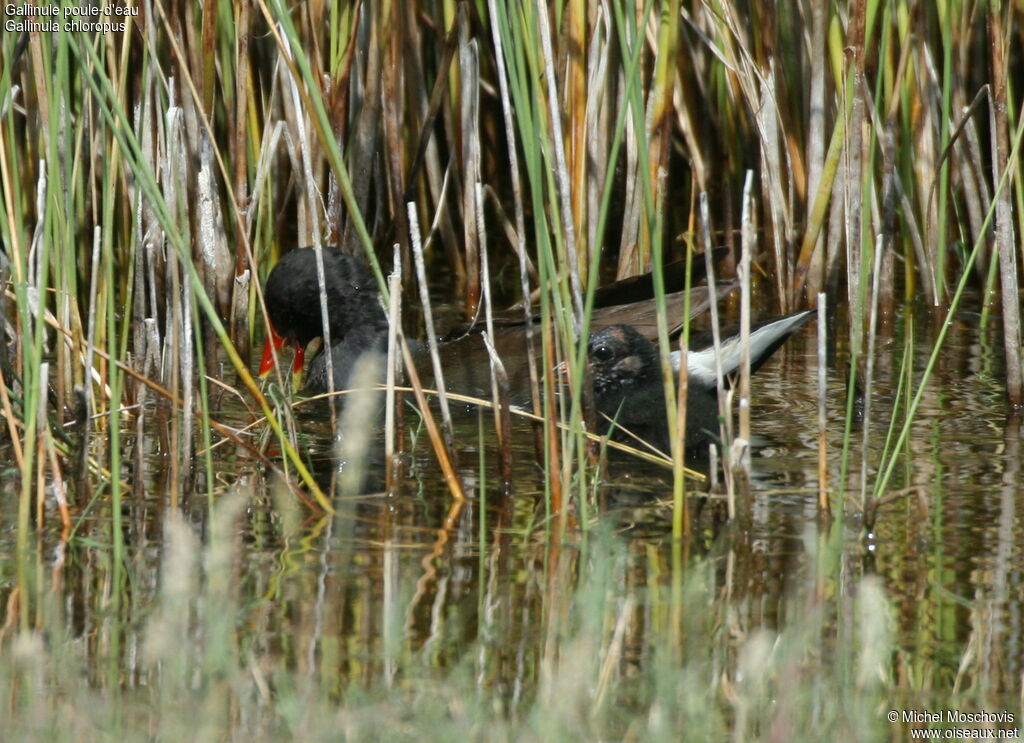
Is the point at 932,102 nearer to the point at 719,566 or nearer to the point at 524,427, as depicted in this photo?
the point at 524,427

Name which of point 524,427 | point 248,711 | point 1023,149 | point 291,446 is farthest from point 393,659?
point 1023,149

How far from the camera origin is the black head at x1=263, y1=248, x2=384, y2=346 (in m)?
4.57

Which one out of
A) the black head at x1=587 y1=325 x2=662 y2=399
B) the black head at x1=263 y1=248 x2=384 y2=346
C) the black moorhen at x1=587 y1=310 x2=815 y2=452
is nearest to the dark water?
the black moorhen at x1=587 y1=310 x2=815 y2=452

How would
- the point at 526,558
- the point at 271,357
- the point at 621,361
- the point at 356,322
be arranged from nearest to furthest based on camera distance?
the point at 526,558, the point at 621,361, the point at 271,357, the point at 356,322

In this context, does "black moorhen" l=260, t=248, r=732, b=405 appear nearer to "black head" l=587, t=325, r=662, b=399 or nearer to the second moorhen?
the second moorhen

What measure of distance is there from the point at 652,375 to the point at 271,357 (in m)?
1.19

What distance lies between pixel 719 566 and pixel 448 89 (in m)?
3.23

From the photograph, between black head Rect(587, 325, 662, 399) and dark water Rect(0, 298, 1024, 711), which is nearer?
dark water Rect(0, 298, 1024, 711)

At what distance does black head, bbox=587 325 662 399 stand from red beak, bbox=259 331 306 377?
972 mm

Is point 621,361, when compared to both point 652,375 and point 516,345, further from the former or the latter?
point 516,345

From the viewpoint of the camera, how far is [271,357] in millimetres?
4504

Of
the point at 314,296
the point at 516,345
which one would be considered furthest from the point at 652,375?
the point at 314,296

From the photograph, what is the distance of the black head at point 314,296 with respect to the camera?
4570 millimetres

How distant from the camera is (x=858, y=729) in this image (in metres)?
1.80
